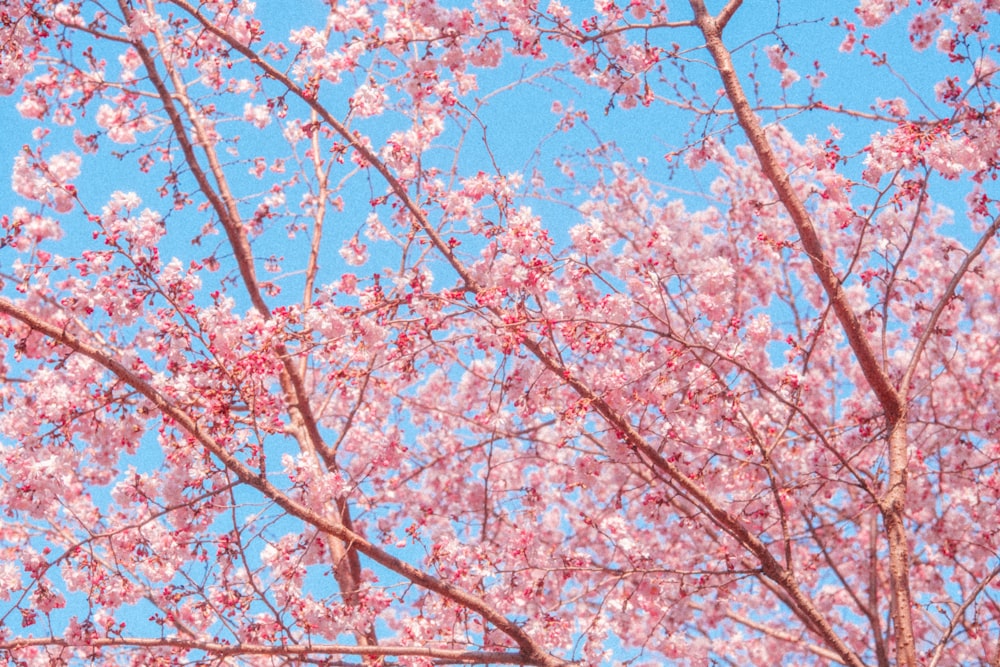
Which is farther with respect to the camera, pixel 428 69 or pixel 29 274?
pixel 428 69

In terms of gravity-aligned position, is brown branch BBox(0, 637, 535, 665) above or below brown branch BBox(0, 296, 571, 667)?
below

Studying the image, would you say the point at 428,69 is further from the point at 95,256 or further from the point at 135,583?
the point at 135,583

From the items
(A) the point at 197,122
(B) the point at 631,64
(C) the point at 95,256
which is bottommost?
(C) the point at 95,256

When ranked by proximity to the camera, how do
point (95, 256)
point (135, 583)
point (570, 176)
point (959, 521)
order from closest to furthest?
point (95, 256), point (135, 583), point (959, 521), point (570, 176)

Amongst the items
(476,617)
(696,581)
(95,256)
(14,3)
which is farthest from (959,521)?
(14,3)

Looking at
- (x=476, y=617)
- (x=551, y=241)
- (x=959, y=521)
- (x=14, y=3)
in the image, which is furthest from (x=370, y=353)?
(x=959, y=521)

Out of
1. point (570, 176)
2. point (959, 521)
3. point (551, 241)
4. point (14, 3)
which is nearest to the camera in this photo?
point (551, 241)

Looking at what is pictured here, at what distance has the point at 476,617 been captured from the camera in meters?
5.67

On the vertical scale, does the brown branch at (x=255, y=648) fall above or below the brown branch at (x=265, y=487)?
below

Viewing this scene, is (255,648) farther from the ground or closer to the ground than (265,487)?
closer to the ground

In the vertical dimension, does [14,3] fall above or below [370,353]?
above

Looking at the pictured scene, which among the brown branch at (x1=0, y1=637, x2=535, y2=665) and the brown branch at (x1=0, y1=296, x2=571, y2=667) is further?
the brown branch at (x1=0, y1=637, x2=535, y2=665)

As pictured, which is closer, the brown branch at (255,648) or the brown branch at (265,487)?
the brown branch at (265,487)

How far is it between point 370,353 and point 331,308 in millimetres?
335
